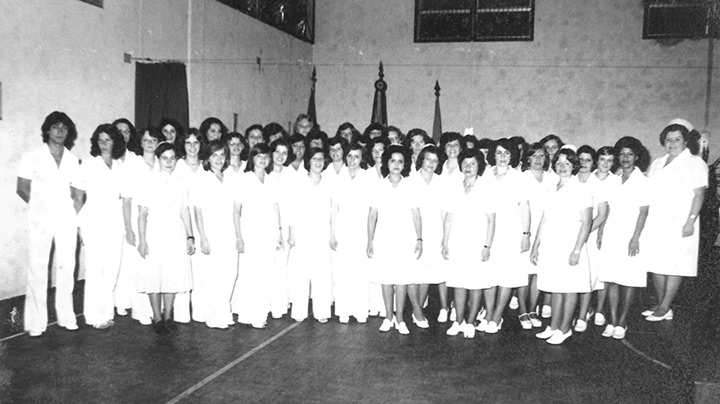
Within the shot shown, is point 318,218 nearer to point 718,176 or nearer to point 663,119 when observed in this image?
point 718,176

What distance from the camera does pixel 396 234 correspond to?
212 inches

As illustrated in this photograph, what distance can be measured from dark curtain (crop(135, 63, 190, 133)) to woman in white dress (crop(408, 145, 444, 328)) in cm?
357

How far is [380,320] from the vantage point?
5.84m

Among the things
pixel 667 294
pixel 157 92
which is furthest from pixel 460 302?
pixel 157 92

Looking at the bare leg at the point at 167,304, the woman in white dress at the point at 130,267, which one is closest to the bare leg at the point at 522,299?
the bare leg at the point at 167,304

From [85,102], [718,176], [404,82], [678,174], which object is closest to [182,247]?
[85,102]

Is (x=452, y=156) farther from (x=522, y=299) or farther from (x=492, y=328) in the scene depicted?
(x=492, y=328)

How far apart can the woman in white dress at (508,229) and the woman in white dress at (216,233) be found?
2053mm

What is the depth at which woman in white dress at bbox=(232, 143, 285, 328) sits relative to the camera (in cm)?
549

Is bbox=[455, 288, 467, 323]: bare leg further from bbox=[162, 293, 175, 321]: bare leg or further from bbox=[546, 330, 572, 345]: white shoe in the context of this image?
bbox=[162, 293, 175, 321]: bare leg

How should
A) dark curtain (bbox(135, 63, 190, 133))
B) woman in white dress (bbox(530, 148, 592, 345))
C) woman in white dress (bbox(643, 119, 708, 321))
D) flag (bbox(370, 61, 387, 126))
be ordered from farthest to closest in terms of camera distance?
flag (bbox(370, 61, 387, 126)) → dark curtain (bbox(135, 63, 190, 133)) → woman in white dress (bbox(643, 119, 708, 321)) → woman in white dress (bbox(530, 148, 592, 345))

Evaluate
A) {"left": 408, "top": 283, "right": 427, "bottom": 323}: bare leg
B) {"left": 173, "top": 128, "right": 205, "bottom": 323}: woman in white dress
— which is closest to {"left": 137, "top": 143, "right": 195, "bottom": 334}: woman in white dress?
{"left": 173, "top": 128, "right": 205, "bottom": 323}: woman in white dress

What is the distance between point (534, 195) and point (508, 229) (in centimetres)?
49

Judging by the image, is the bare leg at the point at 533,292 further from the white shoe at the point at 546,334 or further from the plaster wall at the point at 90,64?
the plaster wall at the point at 90,64
